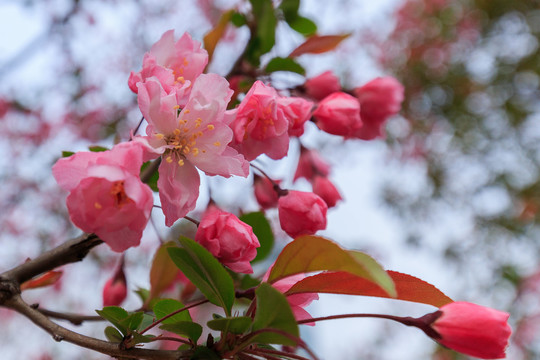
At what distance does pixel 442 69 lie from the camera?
311cm

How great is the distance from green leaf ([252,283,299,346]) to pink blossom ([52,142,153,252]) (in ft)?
0.42

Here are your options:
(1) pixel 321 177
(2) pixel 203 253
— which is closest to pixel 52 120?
(1) pixel 321 177

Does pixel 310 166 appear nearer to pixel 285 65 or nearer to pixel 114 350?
pixel 285 65

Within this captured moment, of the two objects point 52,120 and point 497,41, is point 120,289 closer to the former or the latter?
point 52,120

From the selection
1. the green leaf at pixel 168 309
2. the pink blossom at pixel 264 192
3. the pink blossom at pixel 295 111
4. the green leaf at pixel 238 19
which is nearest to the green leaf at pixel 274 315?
the green leaf at pixel 168 309

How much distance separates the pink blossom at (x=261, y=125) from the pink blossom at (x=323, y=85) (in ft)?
0.84

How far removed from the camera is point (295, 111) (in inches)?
21.7

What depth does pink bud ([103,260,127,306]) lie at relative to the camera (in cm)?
82

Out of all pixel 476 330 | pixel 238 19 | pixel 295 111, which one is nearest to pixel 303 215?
pixel 295 111

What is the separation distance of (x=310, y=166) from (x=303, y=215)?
26 cm

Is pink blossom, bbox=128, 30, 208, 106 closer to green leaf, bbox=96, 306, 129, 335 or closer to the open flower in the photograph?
green leaf, bbox=96, 306, 129, 335

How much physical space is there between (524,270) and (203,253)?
121 inches

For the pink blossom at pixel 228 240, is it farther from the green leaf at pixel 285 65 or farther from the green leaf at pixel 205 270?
the green leaf at pixel 285 65

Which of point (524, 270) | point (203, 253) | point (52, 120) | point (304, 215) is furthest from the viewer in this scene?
point (52, 120)
